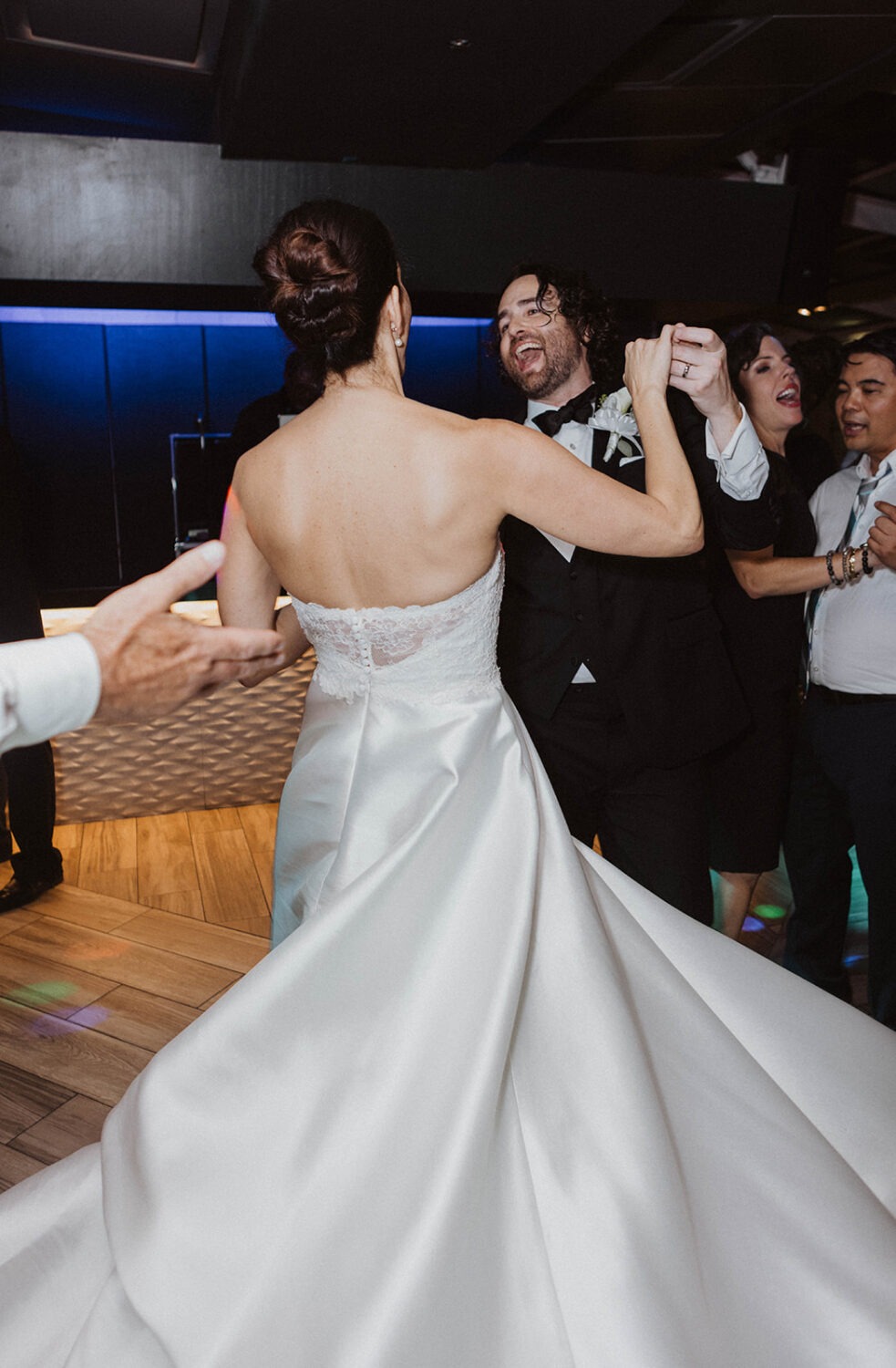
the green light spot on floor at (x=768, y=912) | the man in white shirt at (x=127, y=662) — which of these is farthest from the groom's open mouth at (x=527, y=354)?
the green light spot on floor at (x=768, y=912)

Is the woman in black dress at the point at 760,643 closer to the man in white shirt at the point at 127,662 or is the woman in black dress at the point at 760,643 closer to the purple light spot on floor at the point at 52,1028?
the man in white shirt at the point at 127,662

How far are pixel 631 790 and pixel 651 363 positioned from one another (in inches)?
36.0

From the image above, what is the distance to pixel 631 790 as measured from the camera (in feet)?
7.08

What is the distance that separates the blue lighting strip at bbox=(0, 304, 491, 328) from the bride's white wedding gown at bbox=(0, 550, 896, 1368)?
5.80 metres

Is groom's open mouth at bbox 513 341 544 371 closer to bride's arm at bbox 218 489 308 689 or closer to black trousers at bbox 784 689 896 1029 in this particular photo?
bride's arm at bbox 218 489 308 689

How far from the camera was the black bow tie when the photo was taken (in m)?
2.15

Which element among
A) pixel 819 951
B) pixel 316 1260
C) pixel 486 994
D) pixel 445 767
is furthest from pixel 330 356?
pixel 819 951

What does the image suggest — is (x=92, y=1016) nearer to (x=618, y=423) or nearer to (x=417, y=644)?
(x=417, y=644)

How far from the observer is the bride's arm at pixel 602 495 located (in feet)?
5.00

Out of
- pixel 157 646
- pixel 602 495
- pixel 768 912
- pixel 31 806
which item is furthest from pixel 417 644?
pixel 31 806

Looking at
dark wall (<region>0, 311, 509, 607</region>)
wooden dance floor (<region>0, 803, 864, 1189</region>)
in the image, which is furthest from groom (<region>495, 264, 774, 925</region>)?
dark wall (<region>0, 311, 509, 607</region>)

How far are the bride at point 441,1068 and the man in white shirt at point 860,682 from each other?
2.06 ft

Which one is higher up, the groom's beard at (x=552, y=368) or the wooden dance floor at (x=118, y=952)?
the groom's beard at (x=552, y=368)

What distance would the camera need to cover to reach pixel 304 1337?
4.06 ft
